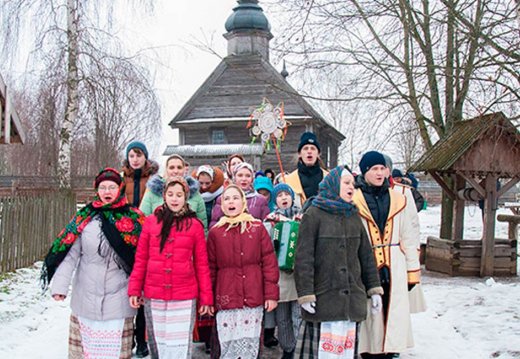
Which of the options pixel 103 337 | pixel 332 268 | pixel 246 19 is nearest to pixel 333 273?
pixel 332 268

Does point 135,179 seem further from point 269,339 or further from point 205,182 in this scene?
point 269,339

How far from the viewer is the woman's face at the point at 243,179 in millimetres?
5160

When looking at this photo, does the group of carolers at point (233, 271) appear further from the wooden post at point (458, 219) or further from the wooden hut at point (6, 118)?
the wooden post at point (458, 219)

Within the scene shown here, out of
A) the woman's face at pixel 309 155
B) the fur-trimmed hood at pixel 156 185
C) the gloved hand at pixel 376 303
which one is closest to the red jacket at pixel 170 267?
the fur-trimmed hood at pixel 156 185

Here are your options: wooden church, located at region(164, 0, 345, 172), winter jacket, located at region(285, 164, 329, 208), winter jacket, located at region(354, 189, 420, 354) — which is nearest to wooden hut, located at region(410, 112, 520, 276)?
winter jacket, located at region(285, 164, 329, 208)

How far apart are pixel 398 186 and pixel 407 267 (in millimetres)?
789

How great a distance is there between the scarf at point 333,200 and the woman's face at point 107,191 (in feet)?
4.99

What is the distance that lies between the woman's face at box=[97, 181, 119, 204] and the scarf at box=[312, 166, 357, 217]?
4.99ft

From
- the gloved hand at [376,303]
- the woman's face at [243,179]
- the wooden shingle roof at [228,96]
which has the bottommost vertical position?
the gloved hand at [376,303]

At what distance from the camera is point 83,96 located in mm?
13633

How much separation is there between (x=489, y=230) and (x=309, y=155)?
16.1 feet

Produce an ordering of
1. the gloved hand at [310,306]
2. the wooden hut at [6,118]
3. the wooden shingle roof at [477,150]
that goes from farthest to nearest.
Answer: the wooden shingle roof at [477,150] < the wooden hut at [6,118] < the gloved hand at [310,306]

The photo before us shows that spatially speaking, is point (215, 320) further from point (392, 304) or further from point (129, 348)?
point (392, 304)

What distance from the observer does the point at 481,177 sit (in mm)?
9055
